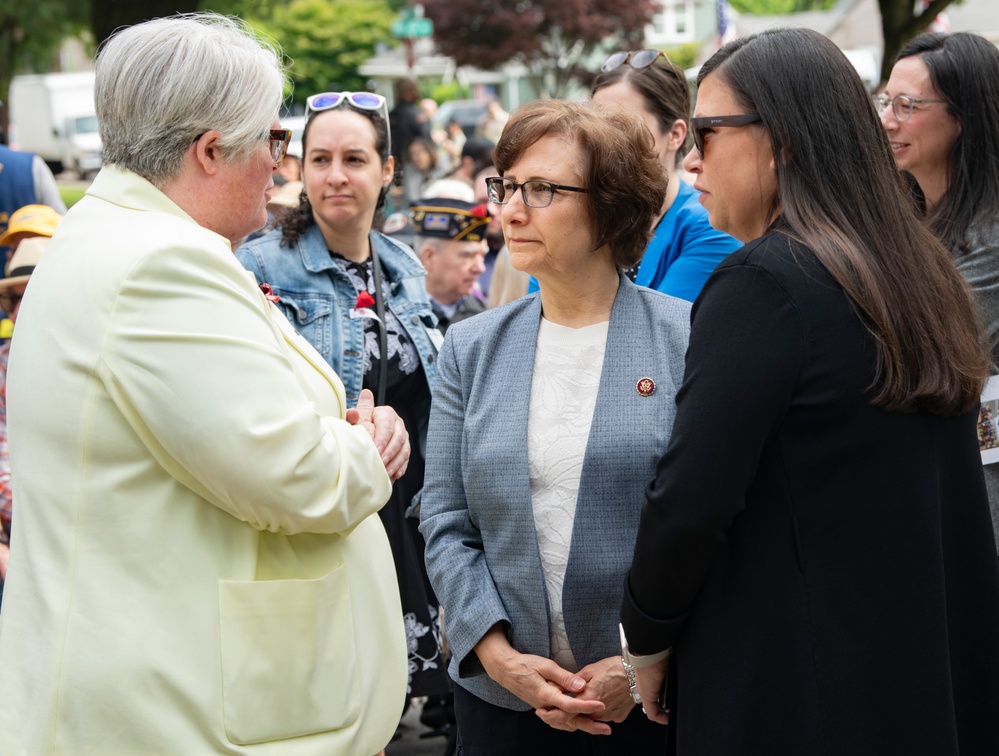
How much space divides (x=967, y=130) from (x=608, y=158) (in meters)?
1.10

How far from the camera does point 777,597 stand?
2.09 metres

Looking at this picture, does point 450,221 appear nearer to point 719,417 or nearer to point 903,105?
point 903,105

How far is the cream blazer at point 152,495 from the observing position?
205 centimetres

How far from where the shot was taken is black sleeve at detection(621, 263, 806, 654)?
6.68 ft

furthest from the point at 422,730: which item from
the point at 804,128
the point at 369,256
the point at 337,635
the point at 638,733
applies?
the point at 804,128

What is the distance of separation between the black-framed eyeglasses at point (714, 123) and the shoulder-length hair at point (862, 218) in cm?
2

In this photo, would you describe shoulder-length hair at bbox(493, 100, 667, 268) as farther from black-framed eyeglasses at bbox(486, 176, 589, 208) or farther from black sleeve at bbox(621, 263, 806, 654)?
black sleeve at bbox(621, 263, 806, 654)

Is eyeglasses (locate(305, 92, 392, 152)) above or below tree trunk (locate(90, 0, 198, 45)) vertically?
below

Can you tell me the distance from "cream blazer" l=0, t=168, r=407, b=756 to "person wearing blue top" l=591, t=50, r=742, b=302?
1479mm

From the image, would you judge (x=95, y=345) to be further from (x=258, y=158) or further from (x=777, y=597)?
(x=777, y=597)

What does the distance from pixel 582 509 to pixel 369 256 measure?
5.89 ft

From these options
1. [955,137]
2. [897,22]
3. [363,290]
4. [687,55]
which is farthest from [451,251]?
[687,55]

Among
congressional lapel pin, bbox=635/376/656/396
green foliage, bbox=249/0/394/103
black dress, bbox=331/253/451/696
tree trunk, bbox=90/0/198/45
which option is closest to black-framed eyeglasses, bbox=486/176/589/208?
congressional lapel pin, bbox=635/376/656/396

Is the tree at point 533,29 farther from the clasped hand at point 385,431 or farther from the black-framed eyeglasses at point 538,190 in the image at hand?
the clasped hand at point 385,431
